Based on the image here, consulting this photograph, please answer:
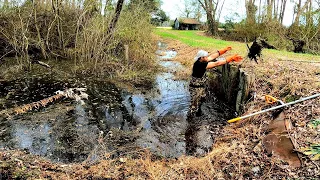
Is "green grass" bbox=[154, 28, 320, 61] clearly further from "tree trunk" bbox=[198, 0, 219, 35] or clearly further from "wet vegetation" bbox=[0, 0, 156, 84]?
"tree trunk" bbox=[198, 0, 219, 35]

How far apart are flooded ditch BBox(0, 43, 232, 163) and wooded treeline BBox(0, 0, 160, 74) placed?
2933 mm

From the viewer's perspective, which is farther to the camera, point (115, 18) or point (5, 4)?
point (115, 18)

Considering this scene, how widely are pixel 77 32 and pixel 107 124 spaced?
6648mm

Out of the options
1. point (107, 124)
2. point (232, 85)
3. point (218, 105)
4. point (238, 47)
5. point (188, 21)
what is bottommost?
point (107, 124)

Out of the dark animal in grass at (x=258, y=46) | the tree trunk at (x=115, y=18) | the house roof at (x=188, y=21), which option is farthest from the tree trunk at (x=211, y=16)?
the dark animal in grass at (x=258, y=46)

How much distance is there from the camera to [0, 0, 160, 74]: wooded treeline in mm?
12602

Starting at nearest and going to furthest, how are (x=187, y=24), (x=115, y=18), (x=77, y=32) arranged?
1. (x=77, y=32)
2. (x=115, y=18)
3. (x=187, y=24)

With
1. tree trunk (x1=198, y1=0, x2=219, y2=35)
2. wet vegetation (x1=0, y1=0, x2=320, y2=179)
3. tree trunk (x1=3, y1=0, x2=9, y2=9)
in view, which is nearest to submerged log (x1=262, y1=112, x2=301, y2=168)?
wet vegetation (x1=0, y1=0, x2=320, y2=179)

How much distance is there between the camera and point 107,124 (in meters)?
7.18

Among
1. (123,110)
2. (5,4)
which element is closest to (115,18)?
(5,4)

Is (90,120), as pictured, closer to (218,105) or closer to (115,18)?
(218,105)

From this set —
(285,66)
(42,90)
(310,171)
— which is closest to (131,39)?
(42,90)

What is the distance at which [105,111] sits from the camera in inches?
321

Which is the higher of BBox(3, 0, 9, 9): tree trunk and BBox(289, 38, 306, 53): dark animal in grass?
BBox(3, 0, 9, 9): tree trunk
